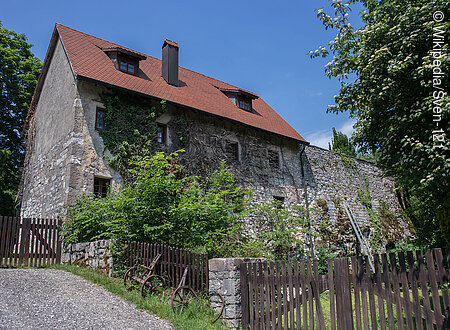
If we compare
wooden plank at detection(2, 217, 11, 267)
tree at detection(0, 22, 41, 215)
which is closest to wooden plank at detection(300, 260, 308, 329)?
wooden plank at detection(2, 217, 11, 267)

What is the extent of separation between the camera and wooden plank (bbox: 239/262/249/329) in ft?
19.6

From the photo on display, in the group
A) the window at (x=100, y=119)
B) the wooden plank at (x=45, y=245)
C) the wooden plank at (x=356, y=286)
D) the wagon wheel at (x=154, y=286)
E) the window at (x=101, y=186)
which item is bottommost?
the wagon wheel at (x=154, y=286)

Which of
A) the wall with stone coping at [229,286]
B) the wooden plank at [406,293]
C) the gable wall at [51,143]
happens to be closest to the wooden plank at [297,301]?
the wall with stone coping at [229,286]

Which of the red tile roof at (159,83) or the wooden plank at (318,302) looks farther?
the red tile roof at (159,83)

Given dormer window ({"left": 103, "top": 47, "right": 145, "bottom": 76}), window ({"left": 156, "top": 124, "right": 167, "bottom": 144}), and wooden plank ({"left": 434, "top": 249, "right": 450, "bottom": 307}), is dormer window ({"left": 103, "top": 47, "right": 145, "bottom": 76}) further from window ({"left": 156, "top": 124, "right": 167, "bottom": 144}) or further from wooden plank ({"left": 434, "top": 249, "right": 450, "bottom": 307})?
wooden plank ({"left": 434, "top": 249, "right": 450, "bottom": 307})

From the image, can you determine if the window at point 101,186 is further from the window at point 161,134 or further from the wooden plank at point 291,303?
the wooden plank at point 291,303

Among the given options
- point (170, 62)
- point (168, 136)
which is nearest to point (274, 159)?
point (168, 136)

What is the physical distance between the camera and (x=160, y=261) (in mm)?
6914

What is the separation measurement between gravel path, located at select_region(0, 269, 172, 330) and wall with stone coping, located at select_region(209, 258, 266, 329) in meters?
1.09

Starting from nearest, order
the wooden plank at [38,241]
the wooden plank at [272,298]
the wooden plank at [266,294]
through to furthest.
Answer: the wooden plank at [272,298]
the wooden plank at [266,294]
the wooden plank at [38,241]

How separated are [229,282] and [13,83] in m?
18.8

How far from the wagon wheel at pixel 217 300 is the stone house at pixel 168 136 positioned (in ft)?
A: 19.2

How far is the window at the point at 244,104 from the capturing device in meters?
16.9

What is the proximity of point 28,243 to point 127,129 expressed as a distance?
4360 millimetres
